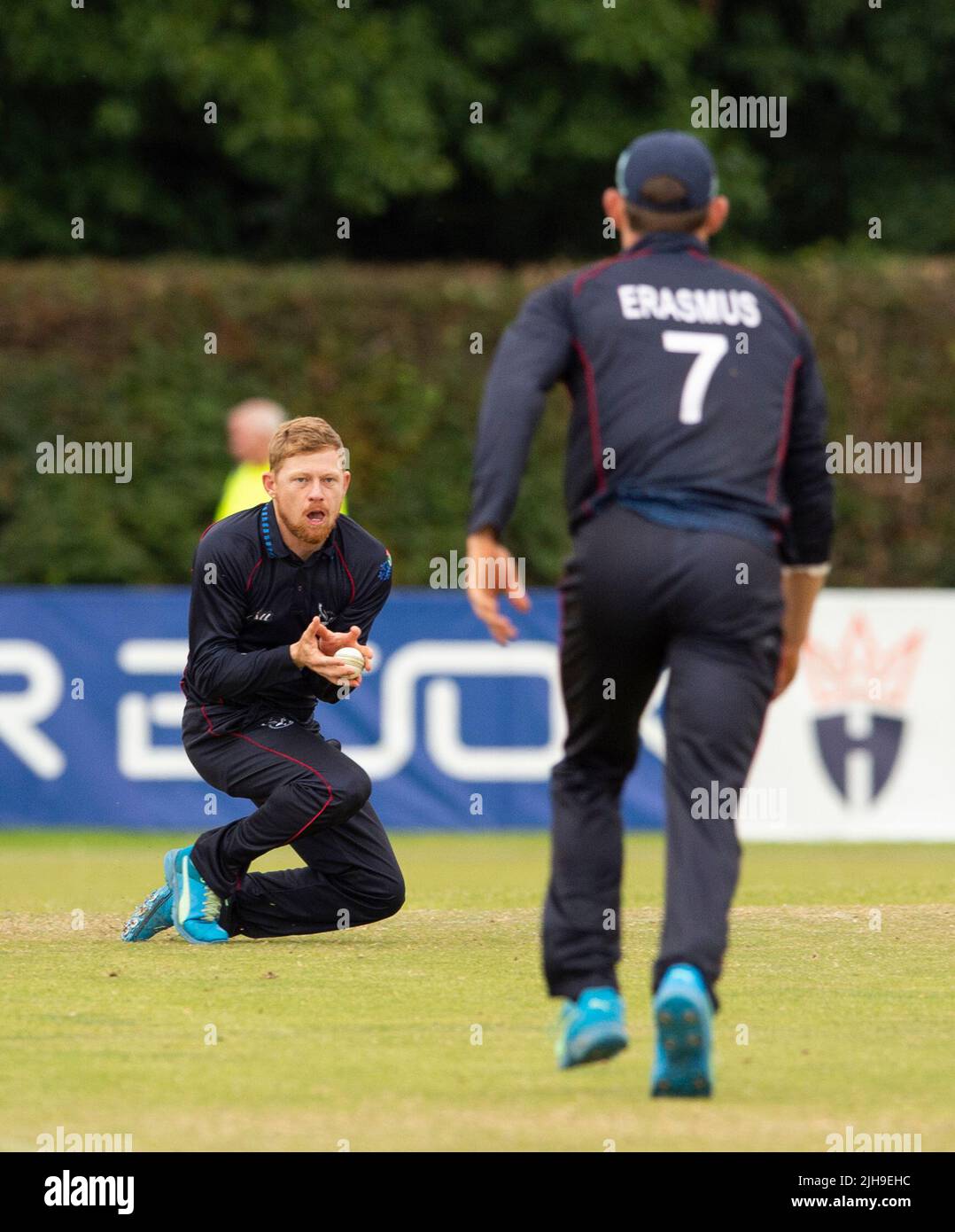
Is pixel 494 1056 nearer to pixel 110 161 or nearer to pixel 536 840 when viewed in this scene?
pixel 536 840

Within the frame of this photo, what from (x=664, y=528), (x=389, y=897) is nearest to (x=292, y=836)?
(x=389, y=897)

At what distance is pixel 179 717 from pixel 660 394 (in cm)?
932

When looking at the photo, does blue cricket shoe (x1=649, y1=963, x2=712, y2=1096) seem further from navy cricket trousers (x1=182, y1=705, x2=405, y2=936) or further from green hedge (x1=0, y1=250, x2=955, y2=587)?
green hedge (x1=0, y1=250, x2=955, y2=587)

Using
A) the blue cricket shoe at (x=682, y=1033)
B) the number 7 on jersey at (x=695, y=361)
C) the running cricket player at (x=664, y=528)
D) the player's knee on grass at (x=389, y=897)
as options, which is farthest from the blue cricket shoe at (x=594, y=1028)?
the player's knee on grass at (x=389, y=897)

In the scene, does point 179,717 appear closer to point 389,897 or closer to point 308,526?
point 389,897

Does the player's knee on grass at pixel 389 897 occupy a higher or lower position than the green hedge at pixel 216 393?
lower

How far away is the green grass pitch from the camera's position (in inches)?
204

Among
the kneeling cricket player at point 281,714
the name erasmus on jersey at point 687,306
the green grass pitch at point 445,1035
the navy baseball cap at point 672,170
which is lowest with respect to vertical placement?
the green grass pitch at point 445,1035

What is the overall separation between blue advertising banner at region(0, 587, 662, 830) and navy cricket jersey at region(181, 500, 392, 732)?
6.32m

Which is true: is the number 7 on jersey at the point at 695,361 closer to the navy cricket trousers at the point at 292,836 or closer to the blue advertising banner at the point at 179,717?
the navy cricket trousers at the point at 292,836

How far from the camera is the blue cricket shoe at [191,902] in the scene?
314 inches

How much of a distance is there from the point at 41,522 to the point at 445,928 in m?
9.28

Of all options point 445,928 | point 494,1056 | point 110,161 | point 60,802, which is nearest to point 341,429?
point 60,802

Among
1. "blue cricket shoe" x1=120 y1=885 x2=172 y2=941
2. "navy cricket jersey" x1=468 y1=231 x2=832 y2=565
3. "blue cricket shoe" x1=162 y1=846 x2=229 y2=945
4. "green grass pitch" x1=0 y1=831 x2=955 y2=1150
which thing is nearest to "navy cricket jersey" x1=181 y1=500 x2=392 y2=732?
"blue cricket shoe" x1=162 y1=846 x2=229 y2=945
